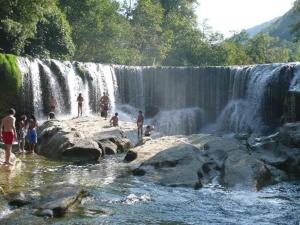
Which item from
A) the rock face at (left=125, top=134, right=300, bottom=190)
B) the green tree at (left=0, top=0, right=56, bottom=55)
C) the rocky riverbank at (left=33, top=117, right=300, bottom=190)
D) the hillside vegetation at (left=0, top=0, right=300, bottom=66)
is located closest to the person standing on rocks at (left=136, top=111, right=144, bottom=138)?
the rocky riverbank at (left=33, top=117, right=300, bottom=190)

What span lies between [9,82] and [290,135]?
14794mm

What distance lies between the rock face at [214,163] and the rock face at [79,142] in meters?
1.85

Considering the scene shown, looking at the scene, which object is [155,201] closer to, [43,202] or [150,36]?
[43,202]

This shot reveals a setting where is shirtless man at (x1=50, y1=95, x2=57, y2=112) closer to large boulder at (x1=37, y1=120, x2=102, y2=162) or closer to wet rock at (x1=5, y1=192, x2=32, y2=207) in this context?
large boulder at (x1=37, y1=120, x2=102, y2=162)

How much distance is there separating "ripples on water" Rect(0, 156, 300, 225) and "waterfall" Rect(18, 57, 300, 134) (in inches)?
475

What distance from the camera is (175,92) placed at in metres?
37.8

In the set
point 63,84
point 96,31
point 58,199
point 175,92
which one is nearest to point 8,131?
point 58,199

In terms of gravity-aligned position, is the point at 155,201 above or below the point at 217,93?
below

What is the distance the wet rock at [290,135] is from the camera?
64.6 ft

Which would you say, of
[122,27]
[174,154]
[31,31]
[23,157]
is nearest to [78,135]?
[23,157]

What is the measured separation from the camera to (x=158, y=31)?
57438 mm

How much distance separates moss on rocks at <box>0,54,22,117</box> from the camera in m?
25.5

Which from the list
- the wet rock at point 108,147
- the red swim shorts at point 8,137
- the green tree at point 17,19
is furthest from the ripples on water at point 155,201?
the green tree at point 17,19

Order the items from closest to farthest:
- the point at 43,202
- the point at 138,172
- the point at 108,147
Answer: the point at 43,202, the point at 138,172, the point at 108,147
